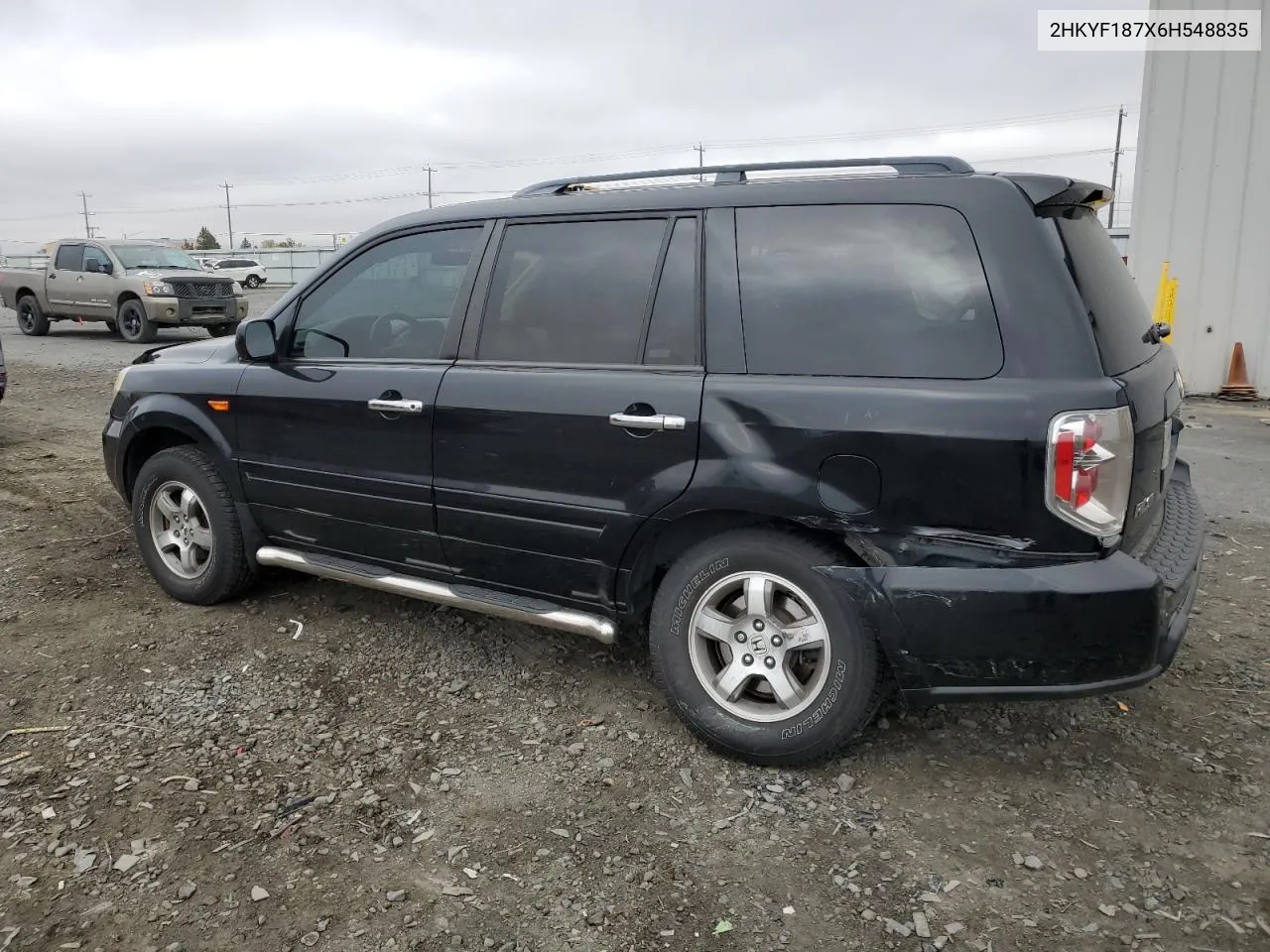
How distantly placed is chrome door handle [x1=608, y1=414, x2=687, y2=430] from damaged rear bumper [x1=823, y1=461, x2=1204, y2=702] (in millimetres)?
653

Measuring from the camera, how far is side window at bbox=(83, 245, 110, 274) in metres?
16.4

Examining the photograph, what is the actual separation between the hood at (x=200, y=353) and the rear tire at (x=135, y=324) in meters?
12.7

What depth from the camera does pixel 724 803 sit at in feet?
9.48

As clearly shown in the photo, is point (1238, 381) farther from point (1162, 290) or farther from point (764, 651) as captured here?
point (764, 651)

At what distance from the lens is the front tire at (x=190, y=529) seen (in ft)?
13.9

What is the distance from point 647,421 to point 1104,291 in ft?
4.66

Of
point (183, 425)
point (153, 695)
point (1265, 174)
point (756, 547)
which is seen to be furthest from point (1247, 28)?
point (153, 695)

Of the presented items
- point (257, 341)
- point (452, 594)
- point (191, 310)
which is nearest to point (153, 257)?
point (191, 310)

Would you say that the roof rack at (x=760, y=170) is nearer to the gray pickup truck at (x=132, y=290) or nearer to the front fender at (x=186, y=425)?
the front fender at (x=186, y=425)

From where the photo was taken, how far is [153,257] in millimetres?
16828

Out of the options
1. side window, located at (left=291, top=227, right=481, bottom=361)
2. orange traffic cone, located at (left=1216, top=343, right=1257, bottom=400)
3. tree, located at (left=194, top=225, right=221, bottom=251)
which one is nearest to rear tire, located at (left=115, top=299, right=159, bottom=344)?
side window, located at (left=291, top=227, right=481, bottom=361)

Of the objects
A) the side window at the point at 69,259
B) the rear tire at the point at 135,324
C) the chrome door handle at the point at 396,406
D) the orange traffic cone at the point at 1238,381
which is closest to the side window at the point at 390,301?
the chrome door handle at the point at 396,406

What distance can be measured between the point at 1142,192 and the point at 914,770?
9004 millimetres

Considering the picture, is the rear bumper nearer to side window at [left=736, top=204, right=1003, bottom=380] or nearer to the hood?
the hood
